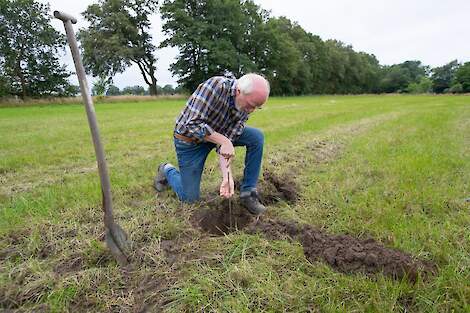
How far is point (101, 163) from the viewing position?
2344mm

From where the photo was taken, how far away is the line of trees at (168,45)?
116 feet

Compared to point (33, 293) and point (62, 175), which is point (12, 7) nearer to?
point (62, 175)

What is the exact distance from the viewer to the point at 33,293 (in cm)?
214

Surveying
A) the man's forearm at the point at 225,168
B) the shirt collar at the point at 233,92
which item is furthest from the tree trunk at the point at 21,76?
the man's forearm at the point at 225,168

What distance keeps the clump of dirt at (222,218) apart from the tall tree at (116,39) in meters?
41.1

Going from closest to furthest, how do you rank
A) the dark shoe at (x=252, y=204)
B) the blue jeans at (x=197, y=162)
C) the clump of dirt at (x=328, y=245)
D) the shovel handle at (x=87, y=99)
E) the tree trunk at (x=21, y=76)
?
the shovel handle at (x=87, y=99), the clump of dirt at (x=328, y=245), the dark shoe at (x=252, y=204), the blue jeans at (x=197, y=162), the tree trunk at (x=21, y=76)

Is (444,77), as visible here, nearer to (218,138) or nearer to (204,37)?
(204,37)

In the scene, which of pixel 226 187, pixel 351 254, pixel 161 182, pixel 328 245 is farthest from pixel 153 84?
pixel 351 254

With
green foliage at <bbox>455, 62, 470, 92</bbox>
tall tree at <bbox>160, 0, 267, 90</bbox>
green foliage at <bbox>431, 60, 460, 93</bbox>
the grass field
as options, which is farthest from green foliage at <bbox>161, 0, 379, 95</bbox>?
the grass field

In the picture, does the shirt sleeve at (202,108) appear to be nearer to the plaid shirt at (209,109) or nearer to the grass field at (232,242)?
the plaid shirt at (209,109)

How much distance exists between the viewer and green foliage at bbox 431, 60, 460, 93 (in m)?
80.0

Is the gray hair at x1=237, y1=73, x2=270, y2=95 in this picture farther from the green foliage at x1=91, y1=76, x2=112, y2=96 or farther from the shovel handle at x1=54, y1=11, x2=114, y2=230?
the green foliage at x1=91, y1=76, x2=112, y2=96

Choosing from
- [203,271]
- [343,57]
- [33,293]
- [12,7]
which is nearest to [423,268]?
[203,271]

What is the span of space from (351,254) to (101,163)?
6.13 ft
